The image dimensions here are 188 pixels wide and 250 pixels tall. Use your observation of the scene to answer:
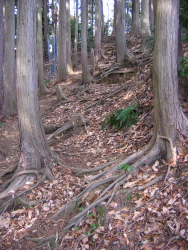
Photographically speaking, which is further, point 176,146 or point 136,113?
point 136,113

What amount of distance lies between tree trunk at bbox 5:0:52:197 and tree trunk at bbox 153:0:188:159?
2.73 m


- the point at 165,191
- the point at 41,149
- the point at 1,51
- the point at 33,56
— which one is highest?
the point at 1,51

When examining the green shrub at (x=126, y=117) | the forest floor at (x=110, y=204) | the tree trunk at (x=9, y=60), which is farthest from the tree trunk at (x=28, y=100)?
the tree trunk at (x=9, y=60)

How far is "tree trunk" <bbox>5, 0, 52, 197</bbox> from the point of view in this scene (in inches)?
227

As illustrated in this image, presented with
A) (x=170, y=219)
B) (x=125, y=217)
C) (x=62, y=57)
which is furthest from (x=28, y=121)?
(x=62, y=57)

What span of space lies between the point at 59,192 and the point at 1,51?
958cm

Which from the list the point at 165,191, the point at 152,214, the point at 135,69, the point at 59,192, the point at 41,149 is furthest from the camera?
the point at 135,69

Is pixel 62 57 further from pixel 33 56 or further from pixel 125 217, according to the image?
pixel 125 217

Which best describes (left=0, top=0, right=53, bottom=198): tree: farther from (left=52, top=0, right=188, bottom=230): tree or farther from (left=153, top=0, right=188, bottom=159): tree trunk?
(left=153, top=0, right=188, bottom=159): tree trunk

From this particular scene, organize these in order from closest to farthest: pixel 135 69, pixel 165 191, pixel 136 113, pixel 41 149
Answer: pixel 165 191, pixel 41 149, pixel 136 113, pixel 135 69

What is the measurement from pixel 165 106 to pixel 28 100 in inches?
120

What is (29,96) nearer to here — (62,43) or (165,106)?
(165,106)

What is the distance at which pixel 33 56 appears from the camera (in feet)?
19.5

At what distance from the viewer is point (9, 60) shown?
41.8ft
